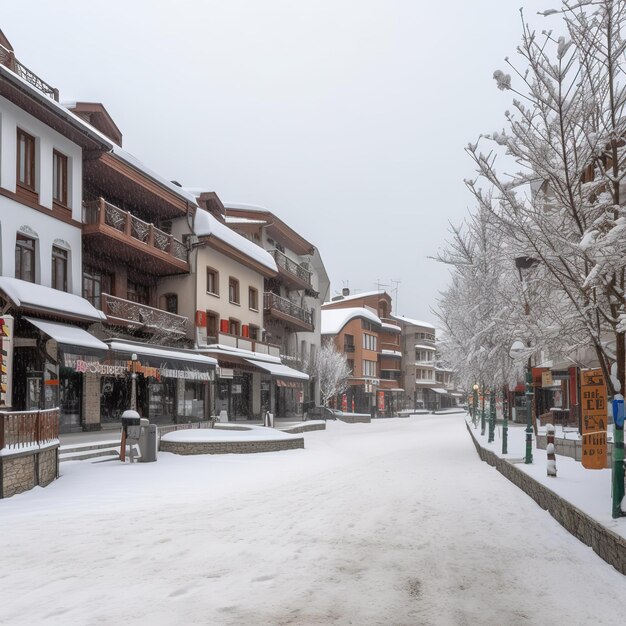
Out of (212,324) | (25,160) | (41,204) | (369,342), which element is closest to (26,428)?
(41,204)

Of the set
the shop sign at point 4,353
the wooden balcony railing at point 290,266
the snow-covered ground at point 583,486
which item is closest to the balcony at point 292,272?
the wooden balcony railing at point 290,266

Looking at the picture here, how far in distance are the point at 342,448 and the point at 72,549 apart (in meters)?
16.8

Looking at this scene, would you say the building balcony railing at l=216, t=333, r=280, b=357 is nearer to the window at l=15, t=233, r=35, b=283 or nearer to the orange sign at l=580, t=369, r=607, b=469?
the window at l=15, t=233, r=35, b=283

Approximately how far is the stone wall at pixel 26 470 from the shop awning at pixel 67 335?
4649 millimetres

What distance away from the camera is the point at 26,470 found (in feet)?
36.0

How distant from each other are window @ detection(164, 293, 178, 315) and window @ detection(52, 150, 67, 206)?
28.3 feet

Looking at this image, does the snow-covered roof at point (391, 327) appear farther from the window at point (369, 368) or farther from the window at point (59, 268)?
the window at point (59, 268)

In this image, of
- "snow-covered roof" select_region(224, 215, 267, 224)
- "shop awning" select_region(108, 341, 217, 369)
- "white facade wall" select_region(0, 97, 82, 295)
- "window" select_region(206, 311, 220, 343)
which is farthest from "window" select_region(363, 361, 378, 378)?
"white facade wall" select_region(0, 97, 82, 295)

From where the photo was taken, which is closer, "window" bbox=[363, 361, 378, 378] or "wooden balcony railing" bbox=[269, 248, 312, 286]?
"wooden balcony railing" bbox=[269, 248, 312, 286]

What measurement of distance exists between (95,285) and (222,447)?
8.35 meters

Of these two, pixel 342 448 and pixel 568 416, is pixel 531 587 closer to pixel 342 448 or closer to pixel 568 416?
pixel 342 448

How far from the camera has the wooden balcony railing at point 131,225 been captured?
21.4m

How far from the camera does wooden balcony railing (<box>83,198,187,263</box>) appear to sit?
21.4 m

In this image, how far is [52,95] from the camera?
2131 centimetres
